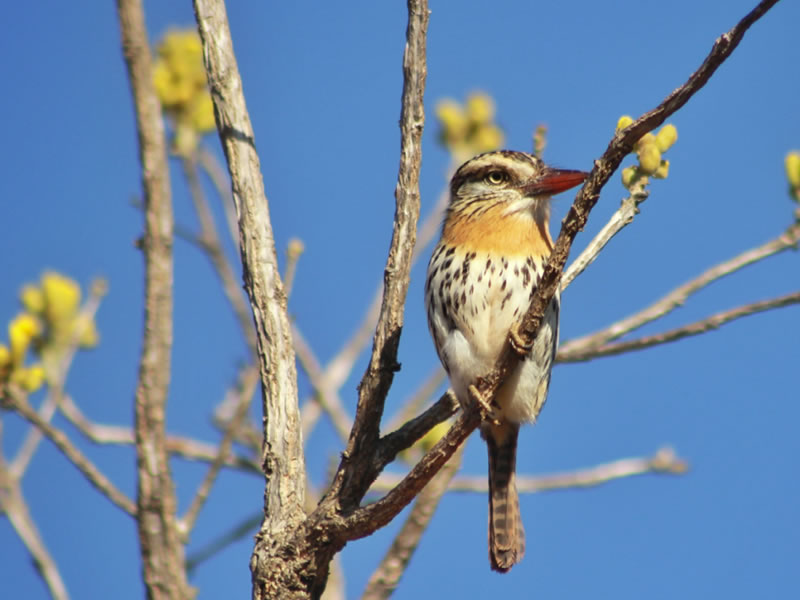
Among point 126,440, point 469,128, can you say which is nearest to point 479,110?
point 469,128

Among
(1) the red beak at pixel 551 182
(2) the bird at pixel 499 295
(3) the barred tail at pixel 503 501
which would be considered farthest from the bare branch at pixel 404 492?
(1) the red beak at pixel 551 182

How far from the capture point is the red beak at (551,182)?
4582 mm

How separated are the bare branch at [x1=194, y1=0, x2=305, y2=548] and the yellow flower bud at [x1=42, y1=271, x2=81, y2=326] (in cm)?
219

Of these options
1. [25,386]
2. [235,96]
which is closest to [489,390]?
[235,96]

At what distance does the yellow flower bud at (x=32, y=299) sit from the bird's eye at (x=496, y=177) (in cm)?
277

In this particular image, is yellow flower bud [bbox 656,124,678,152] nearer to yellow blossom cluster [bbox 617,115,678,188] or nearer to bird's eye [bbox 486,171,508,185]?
yellow blossom cluster [bbox 617,115,678,188]

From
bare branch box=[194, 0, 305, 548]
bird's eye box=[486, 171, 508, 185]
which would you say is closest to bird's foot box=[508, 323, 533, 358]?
bare branch box=[194, 0, 305, 548]

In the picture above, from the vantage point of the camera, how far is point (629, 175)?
4.42 meters

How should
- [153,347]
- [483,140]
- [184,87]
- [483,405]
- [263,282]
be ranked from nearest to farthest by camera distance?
[483,405] → [263,282] → [153,347] → [184,87] → [483,140]

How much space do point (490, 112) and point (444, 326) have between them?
3.33 metres

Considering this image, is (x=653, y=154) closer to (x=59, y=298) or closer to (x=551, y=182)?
(x=551, y=182)

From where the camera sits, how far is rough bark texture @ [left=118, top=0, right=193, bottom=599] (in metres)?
4.61

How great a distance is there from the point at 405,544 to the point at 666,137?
86.0 inches

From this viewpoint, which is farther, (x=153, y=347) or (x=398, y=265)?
(x=153, y=347)
